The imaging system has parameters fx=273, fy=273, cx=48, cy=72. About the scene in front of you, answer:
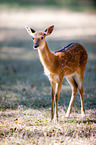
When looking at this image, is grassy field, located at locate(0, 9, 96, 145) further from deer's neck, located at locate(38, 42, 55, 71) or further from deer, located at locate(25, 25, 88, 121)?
deer's neck, located at locate(38, 42, 55, 71)

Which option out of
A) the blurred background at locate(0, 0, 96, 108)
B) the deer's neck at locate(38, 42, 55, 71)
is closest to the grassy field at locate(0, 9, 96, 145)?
the blurred background at locate(0, 0, 96, 108)

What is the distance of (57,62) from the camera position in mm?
6125

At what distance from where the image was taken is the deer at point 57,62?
5804 millimetres

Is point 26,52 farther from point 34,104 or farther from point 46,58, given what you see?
point 46,58

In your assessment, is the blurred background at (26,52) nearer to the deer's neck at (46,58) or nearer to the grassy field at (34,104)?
the grassy field at (34,104)

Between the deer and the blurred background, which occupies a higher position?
the deer

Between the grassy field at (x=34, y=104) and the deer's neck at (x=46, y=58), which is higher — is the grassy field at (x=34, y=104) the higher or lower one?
the lower one

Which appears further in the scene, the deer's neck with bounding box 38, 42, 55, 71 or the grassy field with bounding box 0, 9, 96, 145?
the deer's neck with bounding box 38, 42, 55, 71

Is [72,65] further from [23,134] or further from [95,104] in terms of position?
[23,134]

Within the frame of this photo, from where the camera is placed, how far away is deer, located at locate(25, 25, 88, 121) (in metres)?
5.80

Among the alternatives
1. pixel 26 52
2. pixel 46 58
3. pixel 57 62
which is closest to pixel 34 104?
pixel 57 62

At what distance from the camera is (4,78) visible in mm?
10492

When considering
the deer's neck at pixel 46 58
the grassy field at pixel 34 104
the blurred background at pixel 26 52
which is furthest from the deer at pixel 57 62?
the blurred background at pixel 26 52

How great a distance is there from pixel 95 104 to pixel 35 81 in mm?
3555
